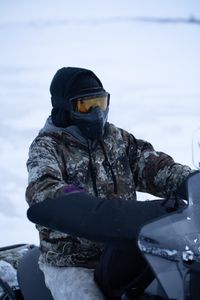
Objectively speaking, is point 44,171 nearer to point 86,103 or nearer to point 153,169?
point 86,103

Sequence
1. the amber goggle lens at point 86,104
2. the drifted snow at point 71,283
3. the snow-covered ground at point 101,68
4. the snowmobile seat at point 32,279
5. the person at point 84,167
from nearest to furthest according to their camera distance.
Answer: the drifted snow at point 71,283, the person at point 84,167, the snowmobile seat at point 32,279, the amber goggle lens at point 86,104, the snow-covered ground at point 101,68

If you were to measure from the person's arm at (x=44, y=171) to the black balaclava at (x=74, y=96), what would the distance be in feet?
0.47

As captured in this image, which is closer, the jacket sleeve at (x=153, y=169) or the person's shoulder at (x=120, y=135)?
the jacket sleeve at (x=153, y=169)

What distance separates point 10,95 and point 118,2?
13025 mm

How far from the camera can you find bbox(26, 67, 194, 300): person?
217 centimetres

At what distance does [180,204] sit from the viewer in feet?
5.48

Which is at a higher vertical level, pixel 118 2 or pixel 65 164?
pixel 118 2

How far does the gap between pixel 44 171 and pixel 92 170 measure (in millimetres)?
397

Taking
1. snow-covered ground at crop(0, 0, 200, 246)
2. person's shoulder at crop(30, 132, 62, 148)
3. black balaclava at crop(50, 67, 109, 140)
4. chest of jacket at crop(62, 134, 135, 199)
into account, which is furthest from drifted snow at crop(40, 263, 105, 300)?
snow-covered ground at crop(0, 0, 200, 246)

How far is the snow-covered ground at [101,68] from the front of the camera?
6.76 meters

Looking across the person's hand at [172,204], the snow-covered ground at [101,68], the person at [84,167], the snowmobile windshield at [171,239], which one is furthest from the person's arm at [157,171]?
the snow-covered ground at [101,68]

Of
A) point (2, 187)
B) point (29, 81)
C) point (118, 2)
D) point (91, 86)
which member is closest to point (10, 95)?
point (29, 81)

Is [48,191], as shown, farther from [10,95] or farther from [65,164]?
[10,95]

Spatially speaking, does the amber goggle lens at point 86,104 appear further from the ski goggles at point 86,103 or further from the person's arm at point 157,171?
the person's arm at point 157,171
